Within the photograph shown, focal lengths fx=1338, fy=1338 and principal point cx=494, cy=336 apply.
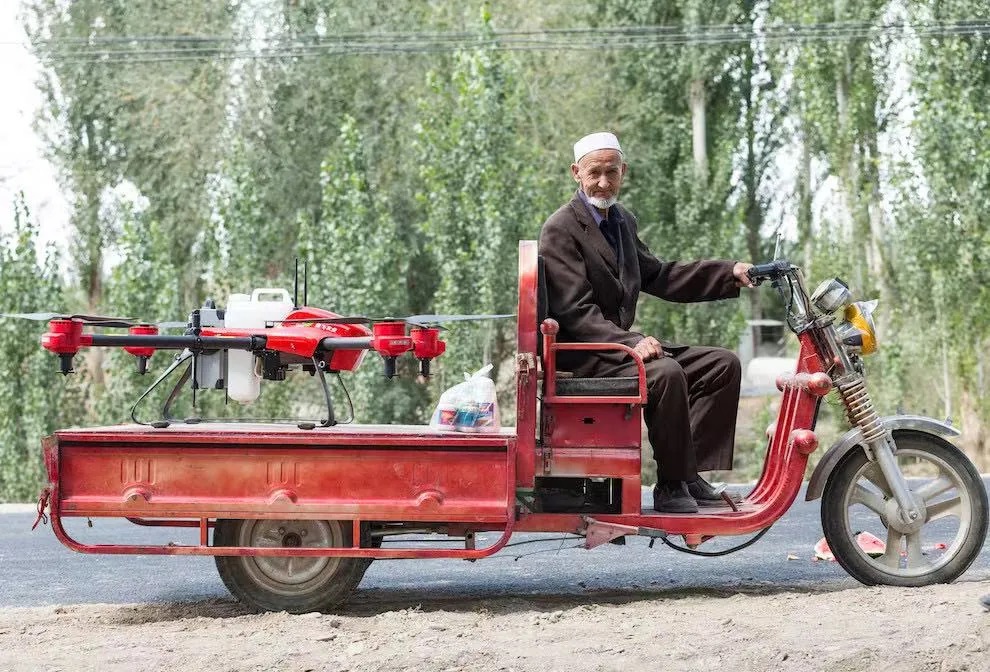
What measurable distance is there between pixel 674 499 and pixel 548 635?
108 centimetres

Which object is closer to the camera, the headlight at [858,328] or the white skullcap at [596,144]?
the headlight at [858,328]

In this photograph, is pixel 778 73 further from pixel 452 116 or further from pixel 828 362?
pixel 828 362

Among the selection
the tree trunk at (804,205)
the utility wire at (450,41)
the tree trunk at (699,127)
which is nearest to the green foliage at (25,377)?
the utility wire at (450,41)

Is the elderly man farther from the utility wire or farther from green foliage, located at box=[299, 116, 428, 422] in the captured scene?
the utility wire

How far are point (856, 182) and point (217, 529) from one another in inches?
843

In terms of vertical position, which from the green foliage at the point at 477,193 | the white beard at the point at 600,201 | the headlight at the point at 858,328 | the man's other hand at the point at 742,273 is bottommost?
the headlight at the point at 858,328

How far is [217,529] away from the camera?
242 inches

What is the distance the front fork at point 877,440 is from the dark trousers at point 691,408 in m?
0.53

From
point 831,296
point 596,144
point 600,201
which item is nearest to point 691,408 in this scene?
point 831,296

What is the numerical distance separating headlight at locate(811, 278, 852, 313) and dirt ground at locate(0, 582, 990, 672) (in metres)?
1.33

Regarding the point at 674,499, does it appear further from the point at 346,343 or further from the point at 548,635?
the point at 346,343

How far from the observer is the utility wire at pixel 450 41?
2452 centimetres

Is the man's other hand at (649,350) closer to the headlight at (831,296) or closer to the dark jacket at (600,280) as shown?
the dark jacket at (600,280)

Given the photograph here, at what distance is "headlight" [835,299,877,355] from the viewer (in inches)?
252
